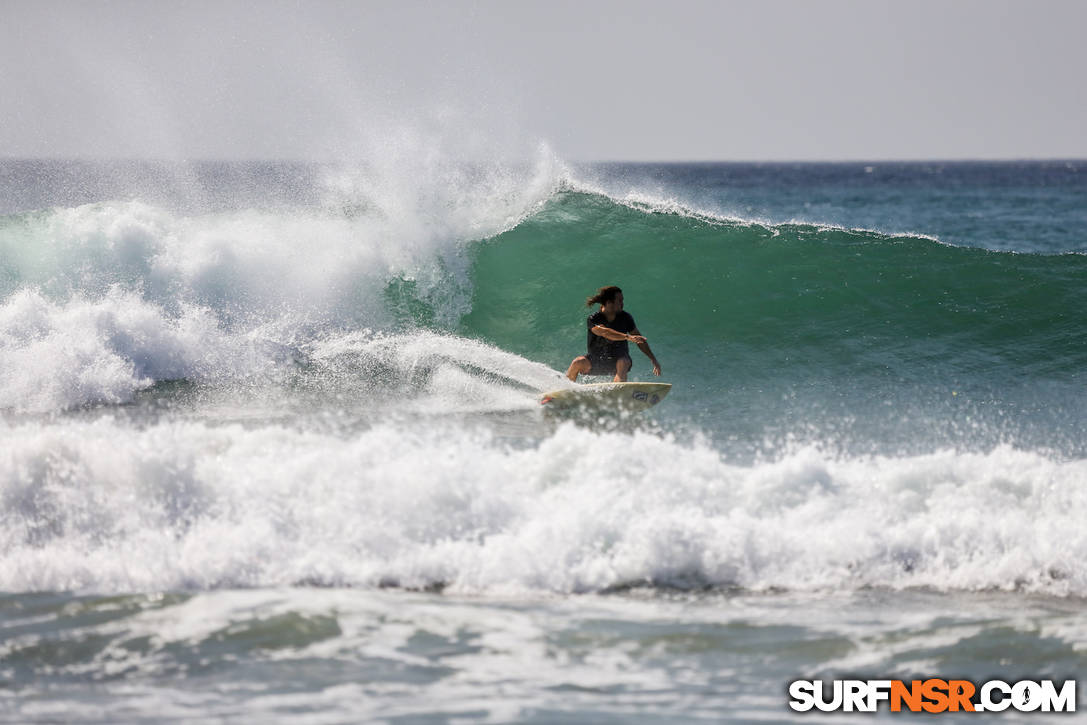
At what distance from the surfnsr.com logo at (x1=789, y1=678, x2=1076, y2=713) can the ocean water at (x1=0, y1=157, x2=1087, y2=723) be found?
0.12 m

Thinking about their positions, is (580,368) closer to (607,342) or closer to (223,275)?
(607,342)

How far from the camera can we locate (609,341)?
11.6 m

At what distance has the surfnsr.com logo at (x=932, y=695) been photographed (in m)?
5.64

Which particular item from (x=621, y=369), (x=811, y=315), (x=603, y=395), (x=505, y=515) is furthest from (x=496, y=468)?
(x=811, y=315)

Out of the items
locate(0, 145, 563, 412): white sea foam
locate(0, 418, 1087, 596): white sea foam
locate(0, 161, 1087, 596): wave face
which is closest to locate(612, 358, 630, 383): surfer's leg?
locate(0, 161, 1087, 596): wave face

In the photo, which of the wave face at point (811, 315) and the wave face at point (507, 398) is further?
the wave face at point (811, 315)

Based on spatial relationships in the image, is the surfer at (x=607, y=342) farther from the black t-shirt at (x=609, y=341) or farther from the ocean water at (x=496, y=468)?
the ocean water at (x=496, y=468)

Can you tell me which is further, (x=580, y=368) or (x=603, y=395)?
(x=580, y=368)

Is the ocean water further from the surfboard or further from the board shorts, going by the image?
the board shorts

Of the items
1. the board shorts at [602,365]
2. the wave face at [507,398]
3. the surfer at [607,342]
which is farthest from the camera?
the board shorts at [602,365]

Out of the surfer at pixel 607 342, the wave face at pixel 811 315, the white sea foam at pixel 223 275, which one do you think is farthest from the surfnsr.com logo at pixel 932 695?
the white sea foam at pixel 223 275

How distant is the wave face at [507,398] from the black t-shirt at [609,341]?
0.82 metres

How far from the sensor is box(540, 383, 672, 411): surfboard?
10969 millimetres

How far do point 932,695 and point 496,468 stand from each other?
142 inches
